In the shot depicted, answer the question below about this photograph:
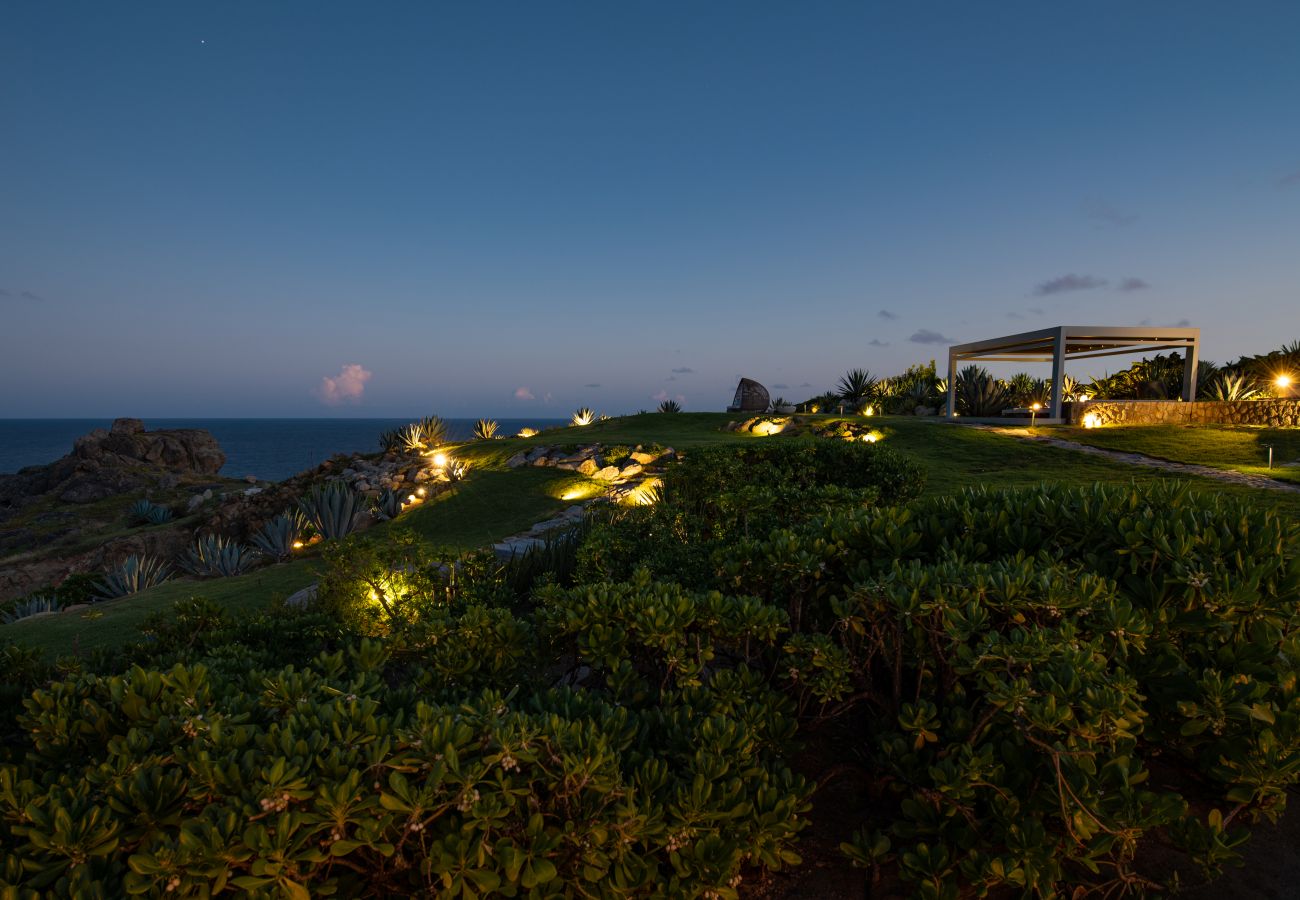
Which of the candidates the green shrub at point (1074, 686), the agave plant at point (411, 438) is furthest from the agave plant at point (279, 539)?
the green shrub at point (1074, 686)

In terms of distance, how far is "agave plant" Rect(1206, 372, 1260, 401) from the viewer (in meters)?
19.4

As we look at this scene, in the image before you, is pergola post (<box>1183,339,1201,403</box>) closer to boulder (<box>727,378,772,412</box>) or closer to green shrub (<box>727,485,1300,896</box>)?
boulder (<box>727,378,772,412</box>)

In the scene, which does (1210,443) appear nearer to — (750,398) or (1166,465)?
(1166,465)

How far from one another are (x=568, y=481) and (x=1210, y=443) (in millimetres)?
15853

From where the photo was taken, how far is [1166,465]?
483 inches

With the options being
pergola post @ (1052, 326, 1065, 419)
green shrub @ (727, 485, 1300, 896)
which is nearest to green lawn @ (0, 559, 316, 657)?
green shrub @ (727, 485, 1300, 896)

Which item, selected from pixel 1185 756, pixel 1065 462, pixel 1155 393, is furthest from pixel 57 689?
pixel 1155 393

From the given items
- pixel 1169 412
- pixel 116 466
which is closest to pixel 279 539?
pixel 1169 412

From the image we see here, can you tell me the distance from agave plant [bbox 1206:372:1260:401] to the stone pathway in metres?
8.22

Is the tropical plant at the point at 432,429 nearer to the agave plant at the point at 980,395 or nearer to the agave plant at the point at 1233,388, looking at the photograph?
the agave plant at the point at 980,395

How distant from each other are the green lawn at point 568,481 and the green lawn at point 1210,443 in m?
0.03

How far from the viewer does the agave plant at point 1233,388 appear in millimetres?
19422

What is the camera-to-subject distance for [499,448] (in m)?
19.9

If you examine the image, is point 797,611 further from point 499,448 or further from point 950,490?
point 499,448
